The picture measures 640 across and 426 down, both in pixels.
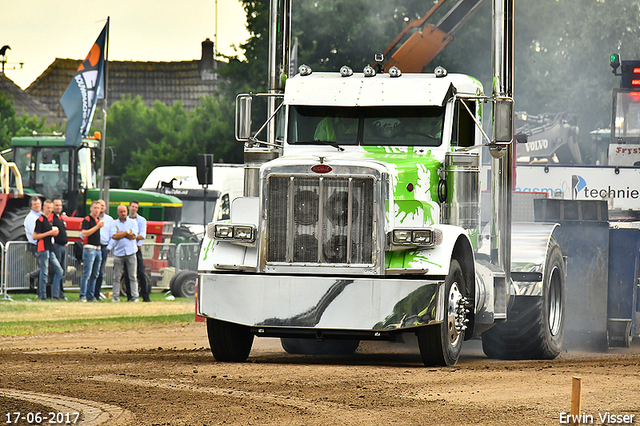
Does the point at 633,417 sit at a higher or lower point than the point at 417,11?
lower

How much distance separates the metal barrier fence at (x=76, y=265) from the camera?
22594mm

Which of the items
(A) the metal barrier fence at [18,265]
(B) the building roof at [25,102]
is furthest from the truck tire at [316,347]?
(B) the building roof at [25,102]

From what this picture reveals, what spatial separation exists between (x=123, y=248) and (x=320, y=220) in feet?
41.2

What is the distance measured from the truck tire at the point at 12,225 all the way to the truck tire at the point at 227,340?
15.2 m

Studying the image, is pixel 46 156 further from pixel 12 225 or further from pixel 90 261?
pixel 90 261

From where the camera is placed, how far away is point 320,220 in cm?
1020

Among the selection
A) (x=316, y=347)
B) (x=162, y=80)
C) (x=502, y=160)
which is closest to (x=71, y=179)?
(x=316, y=347)

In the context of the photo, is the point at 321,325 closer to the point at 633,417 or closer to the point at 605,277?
the point at 633,417

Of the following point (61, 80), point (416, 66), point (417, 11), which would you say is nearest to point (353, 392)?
point (416, 66)

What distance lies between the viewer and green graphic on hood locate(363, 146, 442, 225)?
1030 cm

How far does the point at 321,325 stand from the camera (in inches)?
396

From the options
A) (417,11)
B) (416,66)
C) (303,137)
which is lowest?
(303,137)

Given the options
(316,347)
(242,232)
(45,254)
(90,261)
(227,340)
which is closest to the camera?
(242,232)

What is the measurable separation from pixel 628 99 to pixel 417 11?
601 inches
